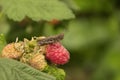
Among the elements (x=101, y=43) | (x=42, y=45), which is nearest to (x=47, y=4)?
(x=42, y=45)

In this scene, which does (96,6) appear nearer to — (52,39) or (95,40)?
(95,40)

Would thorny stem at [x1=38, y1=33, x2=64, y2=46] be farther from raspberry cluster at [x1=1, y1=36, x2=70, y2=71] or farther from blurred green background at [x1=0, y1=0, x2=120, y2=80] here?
blurred green background at [x1=0, y1=0, x2=120, y2=80]

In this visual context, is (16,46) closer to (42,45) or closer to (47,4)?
(42,45)

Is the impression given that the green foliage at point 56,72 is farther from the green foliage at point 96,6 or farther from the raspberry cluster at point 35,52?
the green foliage at point 96,6

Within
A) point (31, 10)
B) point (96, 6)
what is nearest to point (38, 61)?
point (31, 10)

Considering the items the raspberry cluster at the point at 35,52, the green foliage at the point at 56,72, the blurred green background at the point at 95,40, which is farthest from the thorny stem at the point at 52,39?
the blurred green background at the point at 95,40

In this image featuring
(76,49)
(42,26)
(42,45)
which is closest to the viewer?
(42,45)
